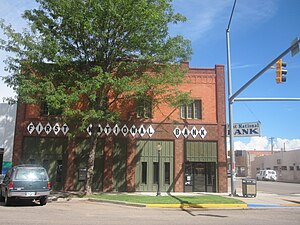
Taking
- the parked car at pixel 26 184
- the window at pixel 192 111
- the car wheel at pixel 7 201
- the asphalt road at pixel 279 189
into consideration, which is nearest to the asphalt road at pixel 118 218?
the parked car at pixel 26 184

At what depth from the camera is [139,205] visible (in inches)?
618

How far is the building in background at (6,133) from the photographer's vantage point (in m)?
23.4

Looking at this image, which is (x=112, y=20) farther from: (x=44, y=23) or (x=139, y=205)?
(x=139, y=205)

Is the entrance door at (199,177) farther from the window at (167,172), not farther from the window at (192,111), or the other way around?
the window at (192,111)

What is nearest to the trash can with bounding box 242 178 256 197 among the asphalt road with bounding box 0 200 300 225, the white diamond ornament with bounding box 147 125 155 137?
the asphalt road with bounding box 0 200 300 225

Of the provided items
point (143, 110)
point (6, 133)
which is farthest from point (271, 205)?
point (6, 133)

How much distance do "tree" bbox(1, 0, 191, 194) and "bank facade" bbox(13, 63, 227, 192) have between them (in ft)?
11.8

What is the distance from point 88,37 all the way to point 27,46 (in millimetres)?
3417

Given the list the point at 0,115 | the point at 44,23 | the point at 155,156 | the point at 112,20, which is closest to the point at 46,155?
the point at 0,115

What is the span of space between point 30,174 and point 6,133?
10.6 meters

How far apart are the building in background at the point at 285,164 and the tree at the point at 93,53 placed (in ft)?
129

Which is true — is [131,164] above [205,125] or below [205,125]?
below

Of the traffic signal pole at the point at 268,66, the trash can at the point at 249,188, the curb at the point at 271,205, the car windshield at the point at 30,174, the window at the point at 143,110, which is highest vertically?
the traffic signal pole at the point at 268,66

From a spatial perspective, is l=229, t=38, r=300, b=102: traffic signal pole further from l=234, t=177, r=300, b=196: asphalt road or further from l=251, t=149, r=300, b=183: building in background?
l=251, t=149, r=300, b=183: building in background
